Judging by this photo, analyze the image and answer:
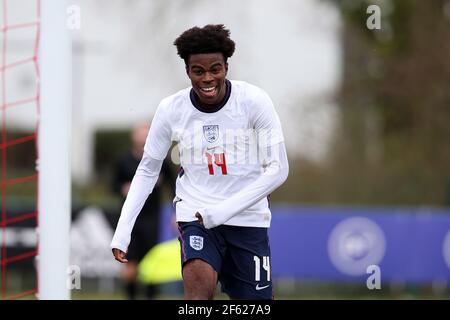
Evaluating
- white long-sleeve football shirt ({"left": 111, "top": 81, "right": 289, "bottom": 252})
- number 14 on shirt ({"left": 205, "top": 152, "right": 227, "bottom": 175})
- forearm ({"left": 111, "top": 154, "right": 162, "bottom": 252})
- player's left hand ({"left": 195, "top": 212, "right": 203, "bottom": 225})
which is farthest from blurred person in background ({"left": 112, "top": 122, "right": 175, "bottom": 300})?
player's left hand ({"left": 195, "top": 212, "right": 203, "bottom": 225})

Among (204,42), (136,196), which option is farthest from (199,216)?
(204,42)

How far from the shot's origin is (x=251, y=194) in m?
5.72

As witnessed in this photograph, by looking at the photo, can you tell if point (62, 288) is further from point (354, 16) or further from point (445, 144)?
point (354, 16)

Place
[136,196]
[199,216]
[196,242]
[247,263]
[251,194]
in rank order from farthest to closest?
[136,196] < [247,263] < [196,242] < [251,194] < [199,216]

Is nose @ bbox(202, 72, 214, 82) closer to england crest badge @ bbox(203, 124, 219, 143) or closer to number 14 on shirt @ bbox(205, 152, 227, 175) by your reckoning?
england crest badge @ bbox(203, 124, 219, 143)

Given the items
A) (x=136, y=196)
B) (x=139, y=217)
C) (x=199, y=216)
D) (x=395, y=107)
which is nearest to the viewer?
(x=199, y=216)

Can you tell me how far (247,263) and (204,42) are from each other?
133 centimetres

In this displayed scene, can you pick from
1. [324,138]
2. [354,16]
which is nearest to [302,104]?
[324,138]

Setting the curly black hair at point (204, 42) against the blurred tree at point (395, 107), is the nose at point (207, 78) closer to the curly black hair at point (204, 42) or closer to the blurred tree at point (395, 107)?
the curly black hair at point (204, 42)

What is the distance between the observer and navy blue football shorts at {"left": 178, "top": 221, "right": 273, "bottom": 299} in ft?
19.3

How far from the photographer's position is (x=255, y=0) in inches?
779

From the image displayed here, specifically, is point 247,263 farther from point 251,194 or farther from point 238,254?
point 251,194

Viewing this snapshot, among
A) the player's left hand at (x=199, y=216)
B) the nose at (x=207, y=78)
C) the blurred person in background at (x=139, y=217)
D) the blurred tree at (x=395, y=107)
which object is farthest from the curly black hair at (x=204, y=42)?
the blurred tree at (x=395, y=107)

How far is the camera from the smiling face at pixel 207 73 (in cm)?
576
